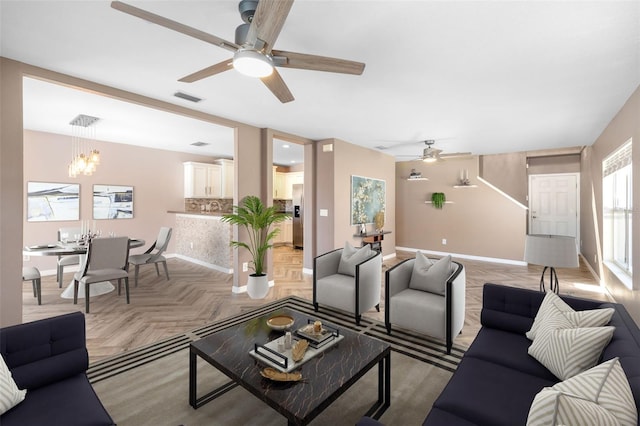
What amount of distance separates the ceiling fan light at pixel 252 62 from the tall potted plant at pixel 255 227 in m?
2.47

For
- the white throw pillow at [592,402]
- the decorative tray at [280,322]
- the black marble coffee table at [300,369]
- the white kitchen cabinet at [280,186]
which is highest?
the white kitchen cabinet at [280,186]

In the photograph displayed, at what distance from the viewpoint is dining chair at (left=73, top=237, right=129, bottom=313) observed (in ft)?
12.0

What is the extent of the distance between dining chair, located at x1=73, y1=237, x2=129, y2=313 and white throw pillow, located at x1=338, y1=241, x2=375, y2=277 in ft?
9.23

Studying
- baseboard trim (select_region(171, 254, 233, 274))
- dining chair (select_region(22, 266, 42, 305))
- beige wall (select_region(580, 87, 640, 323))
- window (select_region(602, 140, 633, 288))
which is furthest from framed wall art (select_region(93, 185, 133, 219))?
window (select_region(602, 140, 633, 288))

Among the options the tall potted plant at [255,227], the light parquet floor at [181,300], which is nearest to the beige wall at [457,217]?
the light parquet floor at [181,300]

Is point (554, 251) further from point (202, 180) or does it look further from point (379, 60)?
point (202, 180)

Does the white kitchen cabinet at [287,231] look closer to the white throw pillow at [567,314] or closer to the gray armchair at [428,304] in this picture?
the gray armchair at [428,304]

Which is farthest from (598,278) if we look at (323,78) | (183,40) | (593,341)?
(183,40)

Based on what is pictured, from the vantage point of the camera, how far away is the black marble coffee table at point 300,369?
56.8 inches

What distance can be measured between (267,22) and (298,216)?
716 cm

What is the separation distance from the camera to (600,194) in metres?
4.70

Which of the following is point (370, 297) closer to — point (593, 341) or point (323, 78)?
point (593, 341)

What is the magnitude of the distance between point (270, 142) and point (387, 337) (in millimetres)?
3284

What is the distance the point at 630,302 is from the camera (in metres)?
3.13
